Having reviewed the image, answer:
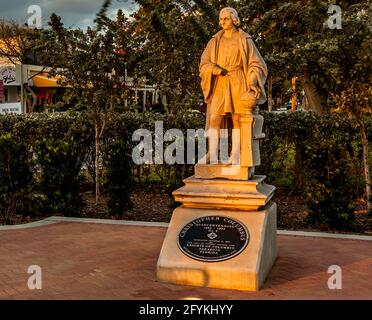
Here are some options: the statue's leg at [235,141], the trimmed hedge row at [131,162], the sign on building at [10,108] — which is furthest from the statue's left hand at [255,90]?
the sign on building at [10,108]

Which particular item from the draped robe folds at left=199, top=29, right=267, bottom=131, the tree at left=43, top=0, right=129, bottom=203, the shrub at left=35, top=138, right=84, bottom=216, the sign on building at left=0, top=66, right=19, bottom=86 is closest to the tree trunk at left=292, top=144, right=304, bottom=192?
the tree at left=43, top=0, right=129, bottom=203

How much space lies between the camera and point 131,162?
33.9 feet

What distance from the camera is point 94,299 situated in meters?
5.24

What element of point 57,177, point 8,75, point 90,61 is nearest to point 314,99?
point 90,61

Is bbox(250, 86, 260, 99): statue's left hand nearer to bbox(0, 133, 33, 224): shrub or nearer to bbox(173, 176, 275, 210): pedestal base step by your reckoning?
bbox(173, 176, 275, 210): pedestal base step

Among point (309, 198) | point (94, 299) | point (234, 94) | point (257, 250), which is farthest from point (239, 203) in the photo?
point (309, 198)

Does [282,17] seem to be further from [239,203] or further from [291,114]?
[239,203]

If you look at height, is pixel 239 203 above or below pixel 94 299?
above

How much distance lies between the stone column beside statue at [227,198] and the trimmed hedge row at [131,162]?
109 inches

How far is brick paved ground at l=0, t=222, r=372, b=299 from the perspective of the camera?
17.8 ft

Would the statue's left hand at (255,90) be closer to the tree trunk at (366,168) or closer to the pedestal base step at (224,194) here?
the pedestal base step at (224,194)

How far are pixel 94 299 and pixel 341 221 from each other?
496cm

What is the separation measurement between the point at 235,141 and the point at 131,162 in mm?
4422

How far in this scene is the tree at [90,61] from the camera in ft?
34.8
